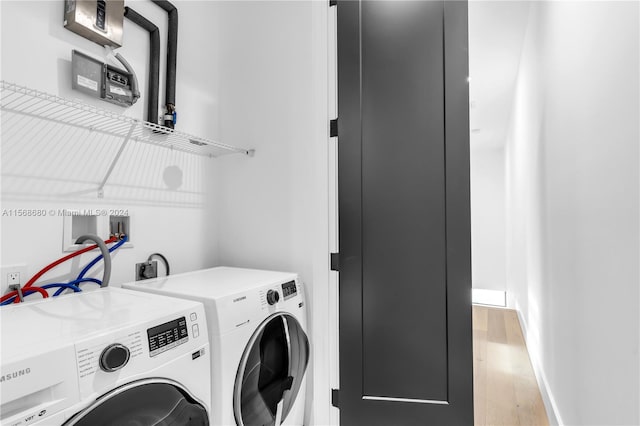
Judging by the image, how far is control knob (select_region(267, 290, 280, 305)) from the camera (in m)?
1.21

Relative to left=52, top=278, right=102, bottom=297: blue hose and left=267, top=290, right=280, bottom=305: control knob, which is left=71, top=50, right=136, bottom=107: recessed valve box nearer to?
left=52, top=278, right=102, bottom=297: blue hose

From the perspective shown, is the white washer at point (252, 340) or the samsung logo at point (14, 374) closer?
the samsung logo at point (14, 374)

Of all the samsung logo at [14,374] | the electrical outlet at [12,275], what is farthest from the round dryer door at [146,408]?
the electrical outlet at [12,275]

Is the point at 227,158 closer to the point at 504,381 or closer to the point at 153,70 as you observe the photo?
the point at 153,70

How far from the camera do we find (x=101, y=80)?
1218 millimetres

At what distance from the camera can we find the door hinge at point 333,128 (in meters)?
1.56

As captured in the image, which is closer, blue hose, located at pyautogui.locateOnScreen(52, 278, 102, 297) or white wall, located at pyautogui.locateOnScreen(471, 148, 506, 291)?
blue hose, located at pyautogui.locateOnScreen(52, 278, 102, 297)

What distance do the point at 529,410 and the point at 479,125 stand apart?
151 inches

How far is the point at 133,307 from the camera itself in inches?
35.9

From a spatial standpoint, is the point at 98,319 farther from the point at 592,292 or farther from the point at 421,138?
the point at 592,292

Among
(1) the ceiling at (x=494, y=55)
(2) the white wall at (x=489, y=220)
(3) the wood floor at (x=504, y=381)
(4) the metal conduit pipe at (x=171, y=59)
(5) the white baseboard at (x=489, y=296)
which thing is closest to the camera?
(4) the metal conduit pipe at (x=171, y=59)

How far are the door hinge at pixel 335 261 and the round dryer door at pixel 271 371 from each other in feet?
1.05

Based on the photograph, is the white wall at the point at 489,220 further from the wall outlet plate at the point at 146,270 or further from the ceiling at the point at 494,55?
the wall outlet plate at the point at 146,270

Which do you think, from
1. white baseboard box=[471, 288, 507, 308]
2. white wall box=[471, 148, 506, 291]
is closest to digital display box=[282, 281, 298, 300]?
white baseboard box=[471, 288, 507, 308]
